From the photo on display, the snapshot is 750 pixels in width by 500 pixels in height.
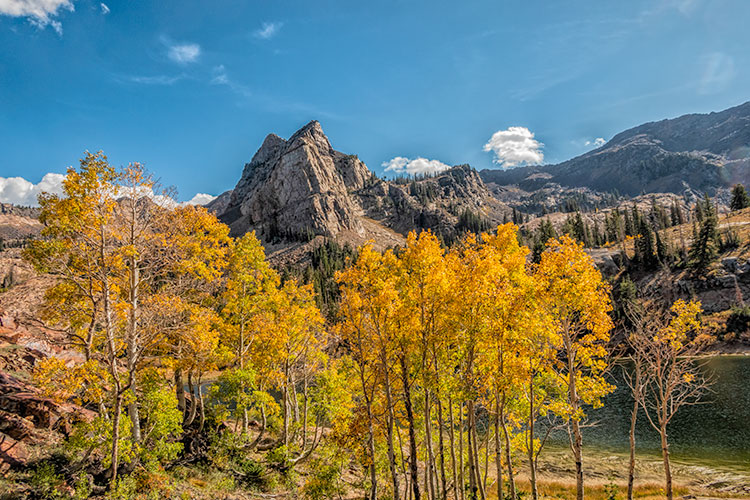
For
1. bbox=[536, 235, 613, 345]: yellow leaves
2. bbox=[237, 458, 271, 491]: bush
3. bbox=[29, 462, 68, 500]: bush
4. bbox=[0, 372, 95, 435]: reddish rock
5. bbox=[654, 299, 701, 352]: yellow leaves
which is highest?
bbox=[536, 235, 613, 345]: yellow leaves

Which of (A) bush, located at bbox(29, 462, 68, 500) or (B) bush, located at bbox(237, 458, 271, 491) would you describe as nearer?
(A) bush, located at bbox(29, 462, 68, 500)

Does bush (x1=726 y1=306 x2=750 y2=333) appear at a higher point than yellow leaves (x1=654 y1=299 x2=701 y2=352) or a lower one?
lower

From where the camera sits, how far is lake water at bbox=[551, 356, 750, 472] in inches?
1234

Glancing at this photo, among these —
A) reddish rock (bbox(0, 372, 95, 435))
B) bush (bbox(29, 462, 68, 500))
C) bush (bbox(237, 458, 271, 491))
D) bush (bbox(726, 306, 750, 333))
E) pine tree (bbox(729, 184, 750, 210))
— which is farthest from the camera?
pine tree (bbox(729, 184, 750, 210))

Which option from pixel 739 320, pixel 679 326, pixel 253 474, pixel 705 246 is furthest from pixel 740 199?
pixel 253 474

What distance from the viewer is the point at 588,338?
1416 centimetres

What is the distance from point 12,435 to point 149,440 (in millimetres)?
4810

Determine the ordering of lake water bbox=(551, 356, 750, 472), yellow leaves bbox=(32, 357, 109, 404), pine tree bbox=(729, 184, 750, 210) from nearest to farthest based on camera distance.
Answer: yellow leaves bbox=(32, 357, 109, 404)
lake water bbox=(551, 356, 750, 472)
pine tree bbox=(729, 184, 750, 210)

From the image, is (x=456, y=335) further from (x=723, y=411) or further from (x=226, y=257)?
(x=723, y=411)

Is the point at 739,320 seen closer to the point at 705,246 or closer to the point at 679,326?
the point at 705,246

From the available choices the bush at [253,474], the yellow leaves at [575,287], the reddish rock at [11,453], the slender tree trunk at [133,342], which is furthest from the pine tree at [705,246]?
the reddish rock at [11,453]

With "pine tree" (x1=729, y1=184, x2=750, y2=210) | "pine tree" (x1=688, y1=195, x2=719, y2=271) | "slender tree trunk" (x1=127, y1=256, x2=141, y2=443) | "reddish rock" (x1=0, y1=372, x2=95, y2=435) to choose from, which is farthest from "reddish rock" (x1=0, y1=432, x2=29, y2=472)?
"pine tree" (x1=729, y1=184, x2=750, y2=210)

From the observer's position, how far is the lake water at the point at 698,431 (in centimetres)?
3134

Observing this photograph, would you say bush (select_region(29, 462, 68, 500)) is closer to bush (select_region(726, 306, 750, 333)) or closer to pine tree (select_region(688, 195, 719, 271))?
bush (select_region(726, 306, 750, 333))
